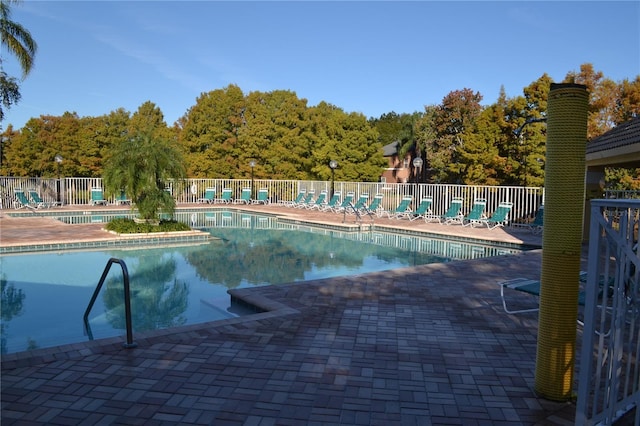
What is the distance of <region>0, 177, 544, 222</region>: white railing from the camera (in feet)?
47.3

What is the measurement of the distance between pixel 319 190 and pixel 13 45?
12816 mm

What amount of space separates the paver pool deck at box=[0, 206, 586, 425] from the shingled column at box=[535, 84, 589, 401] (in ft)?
0.91

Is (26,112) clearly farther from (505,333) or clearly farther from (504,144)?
(505,333)

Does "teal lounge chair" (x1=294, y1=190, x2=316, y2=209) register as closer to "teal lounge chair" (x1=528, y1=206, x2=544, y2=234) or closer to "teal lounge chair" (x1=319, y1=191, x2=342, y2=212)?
"teal lounge chair" (x1=319, y1=191, x2=342, y2=212)

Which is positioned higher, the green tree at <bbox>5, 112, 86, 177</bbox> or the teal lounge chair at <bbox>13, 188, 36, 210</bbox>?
the green tree at <bbox>5, 112, 86, 177</bbox>

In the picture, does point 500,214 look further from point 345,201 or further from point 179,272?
point 179,272

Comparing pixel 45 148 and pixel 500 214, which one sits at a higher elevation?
pixel 45 148

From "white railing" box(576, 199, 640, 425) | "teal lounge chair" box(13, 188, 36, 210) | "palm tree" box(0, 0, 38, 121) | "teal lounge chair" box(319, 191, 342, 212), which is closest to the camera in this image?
"white railing" box(576, 199, 640, 425)

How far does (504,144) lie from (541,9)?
8949 mm

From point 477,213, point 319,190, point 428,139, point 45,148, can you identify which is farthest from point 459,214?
point 45,148

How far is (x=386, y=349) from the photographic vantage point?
12.8 feet

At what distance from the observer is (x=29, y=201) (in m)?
19.1

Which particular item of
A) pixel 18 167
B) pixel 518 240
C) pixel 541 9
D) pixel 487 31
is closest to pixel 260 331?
pixel 518 240

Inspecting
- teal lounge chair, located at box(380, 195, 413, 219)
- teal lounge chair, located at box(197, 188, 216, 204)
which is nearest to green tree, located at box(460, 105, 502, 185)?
teal lounge chair, located at box(380, 195, 413, 219)
